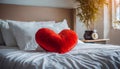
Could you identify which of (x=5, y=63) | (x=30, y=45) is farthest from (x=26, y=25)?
(x=5, y=63)

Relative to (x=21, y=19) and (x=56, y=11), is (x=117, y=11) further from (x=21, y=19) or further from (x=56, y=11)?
(x=21, y=19)

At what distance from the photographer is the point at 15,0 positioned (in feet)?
10.6

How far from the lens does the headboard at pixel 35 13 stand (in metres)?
3.19

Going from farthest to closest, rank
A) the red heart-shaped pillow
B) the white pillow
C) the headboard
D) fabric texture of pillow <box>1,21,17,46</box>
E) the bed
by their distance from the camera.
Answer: the headboard < fabric texture of pillow <box>1,21,17,46</box> < the white pillow < the red heart-shaped pillow < the bed

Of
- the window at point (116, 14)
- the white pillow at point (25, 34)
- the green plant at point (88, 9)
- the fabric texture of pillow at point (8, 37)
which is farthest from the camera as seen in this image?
the window at point (116, 14)

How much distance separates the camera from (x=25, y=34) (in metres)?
2.70

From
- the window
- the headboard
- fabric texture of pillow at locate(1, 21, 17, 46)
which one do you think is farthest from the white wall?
the window

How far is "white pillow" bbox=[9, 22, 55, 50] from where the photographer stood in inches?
103

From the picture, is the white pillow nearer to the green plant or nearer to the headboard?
the headboard

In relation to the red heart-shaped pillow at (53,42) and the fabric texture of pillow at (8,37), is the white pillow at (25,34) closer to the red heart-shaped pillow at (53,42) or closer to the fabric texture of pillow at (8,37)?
the fabric texture of pillow at (8,37)

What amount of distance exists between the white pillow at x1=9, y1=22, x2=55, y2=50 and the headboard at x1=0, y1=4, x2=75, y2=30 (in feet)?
1.38

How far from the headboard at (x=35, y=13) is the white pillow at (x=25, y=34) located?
420 millimetres

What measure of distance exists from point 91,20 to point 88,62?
2.18 meters

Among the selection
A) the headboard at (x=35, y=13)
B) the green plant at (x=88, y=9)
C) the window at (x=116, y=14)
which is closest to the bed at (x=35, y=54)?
the headboard at (x=35, y=13)
